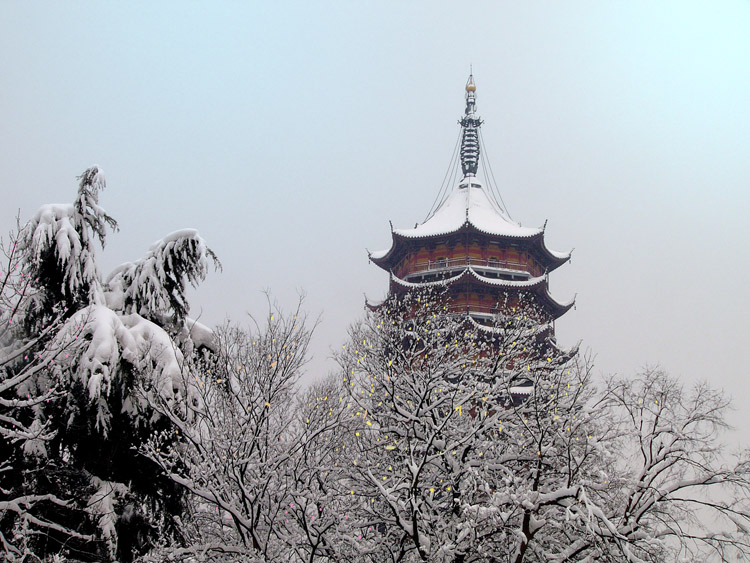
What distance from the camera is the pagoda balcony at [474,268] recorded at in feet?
94.0

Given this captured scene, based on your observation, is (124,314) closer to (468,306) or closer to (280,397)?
(280,397)

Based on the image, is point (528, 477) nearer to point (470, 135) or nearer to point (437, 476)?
point (437, 476)

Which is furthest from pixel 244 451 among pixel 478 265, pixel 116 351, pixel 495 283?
pixel 478 265

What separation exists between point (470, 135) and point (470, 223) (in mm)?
11025

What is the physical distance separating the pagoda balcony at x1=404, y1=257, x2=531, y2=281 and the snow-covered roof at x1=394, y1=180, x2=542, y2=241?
3.87ft

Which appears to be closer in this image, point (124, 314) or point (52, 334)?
point (52, 334)

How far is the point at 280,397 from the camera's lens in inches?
479

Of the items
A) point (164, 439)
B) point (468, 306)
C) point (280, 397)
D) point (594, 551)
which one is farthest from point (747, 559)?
point (468, 306)

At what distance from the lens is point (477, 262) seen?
29062mm

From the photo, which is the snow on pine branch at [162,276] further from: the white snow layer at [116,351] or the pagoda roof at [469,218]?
the pagoda roof at [469,218]

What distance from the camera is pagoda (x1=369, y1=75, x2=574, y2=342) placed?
90.6ft

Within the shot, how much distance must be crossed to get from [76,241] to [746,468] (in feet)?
33.5

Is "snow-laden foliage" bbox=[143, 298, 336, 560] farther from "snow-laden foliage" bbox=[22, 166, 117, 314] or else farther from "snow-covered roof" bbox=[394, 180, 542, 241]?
"snow-covered roof" bbox=[394, 180, 542, 241]

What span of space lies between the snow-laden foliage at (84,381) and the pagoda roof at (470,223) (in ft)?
60.9
